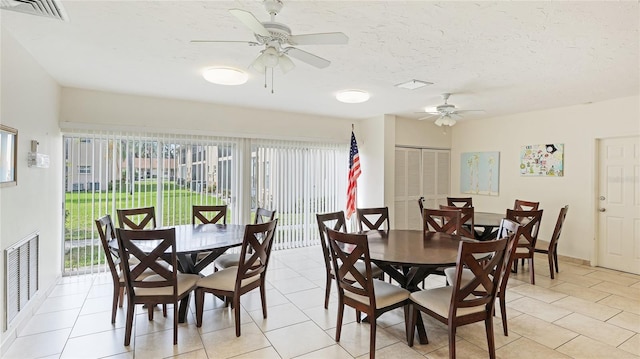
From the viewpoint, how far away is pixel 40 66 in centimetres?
324

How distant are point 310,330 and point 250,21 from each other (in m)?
2.48

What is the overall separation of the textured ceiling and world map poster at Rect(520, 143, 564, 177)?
1.00 m

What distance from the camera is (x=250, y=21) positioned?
1.79 meters

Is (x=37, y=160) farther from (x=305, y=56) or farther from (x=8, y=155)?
(x=305, y=56)

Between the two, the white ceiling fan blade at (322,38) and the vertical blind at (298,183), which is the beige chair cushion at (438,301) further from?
the vertical blind at (298,183)

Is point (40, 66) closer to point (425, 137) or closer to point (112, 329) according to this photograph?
point (112, 329)

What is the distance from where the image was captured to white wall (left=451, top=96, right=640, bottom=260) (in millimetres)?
4590

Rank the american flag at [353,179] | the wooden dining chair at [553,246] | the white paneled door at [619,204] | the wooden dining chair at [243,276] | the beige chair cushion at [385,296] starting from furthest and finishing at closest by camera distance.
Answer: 1. the american flag at [353,179]
2. the white paneled door at [619,204]
3. the wooden dining chair at [553,246]
4. the wooden dining chair at [243,276]
5. the beige chair cushion at [385,296]

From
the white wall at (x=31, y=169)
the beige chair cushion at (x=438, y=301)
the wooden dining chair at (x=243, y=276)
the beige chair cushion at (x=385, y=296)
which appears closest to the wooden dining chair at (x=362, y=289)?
the beige chair cushion at (x=385, y=296)

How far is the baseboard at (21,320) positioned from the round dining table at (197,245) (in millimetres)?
923

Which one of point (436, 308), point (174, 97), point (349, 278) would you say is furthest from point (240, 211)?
point (436, 308)

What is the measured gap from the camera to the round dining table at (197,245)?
286 centimetres

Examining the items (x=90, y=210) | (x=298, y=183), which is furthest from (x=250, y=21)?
(x=298, y=183)

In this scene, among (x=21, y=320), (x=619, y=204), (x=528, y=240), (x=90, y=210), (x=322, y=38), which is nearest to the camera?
(x=322, y=38)
